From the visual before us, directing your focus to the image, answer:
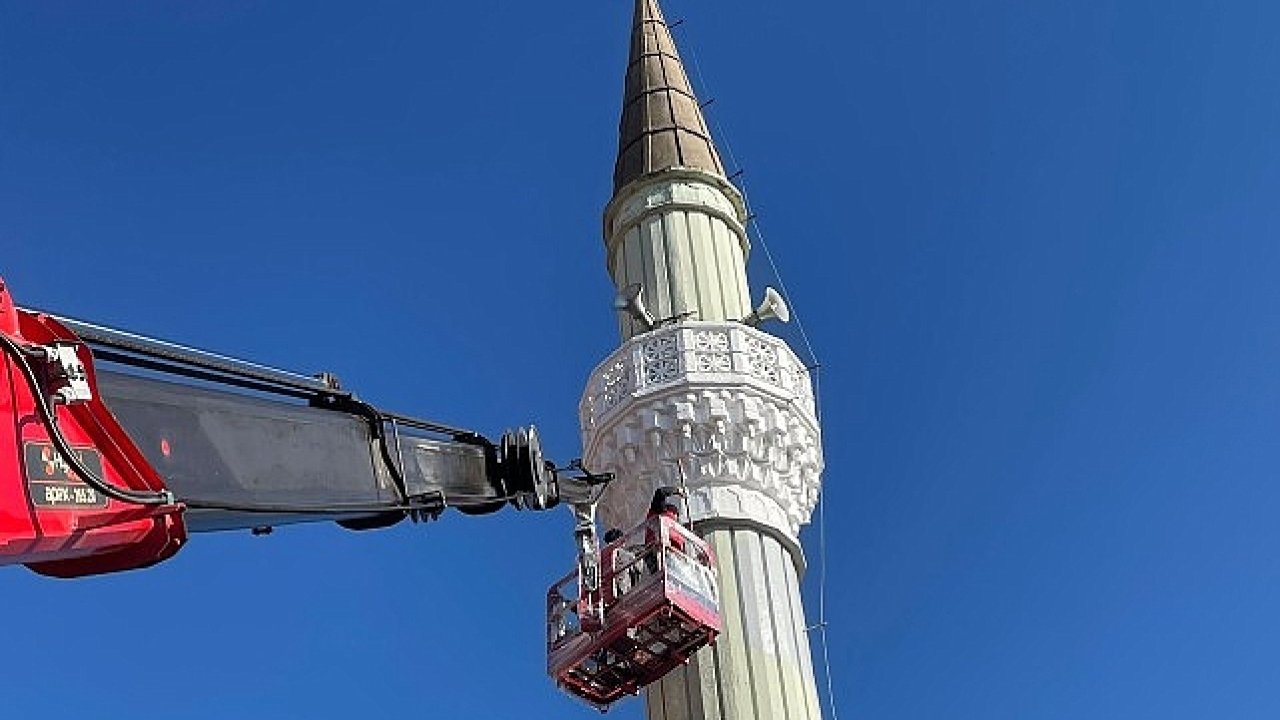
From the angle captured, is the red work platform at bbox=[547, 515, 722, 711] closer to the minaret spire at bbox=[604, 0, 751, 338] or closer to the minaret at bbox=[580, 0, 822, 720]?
the minaret at bbox=[580, 0, 822, 720]

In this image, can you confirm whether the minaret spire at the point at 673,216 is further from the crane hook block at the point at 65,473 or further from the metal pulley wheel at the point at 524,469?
the crane hook block at the point at 65,473

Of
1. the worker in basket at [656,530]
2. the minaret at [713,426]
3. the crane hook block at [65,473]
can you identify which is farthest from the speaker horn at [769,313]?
the crane hook block at [65,473]

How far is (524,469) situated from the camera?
8406 millimetres

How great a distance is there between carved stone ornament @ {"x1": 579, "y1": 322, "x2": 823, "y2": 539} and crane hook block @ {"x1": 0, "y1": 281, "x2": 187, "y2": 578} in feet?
28.0

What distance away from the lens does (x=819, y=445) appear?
14758mm

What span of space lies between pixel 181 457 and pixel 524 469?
283 centimetres

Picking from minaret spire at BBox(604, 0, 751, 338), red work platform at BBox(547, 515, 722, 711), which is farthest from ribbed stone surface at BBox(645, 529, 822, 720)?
minaret spire at BBox(604, 0, 751, 338)

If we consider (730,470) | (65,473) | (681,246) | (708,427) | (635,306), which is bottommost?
(65,473)

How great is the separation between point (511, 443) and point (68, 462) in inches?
151

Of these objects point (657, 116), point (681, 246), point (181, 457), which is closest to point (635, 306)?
point (681, 246)

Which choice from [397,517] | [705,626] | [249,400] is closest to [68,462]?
[249,400]

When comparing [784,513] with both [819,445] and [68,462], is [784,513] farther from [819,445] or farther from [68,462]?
[68,462]

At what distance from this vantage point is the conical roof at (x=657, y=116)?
16500 mm

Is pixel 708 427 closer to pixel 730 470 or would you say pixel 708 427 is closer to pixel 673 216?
pixel 730 470
